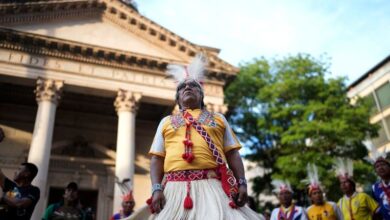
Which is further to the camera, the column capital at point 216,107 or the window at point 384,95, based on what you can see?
the window at point 384,95

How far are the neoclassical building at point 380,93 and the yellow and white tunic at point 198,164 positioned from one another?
25318mm

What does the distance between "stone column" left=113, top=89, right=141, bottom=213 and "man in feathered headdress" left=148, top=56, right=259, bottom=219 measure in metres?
12.5

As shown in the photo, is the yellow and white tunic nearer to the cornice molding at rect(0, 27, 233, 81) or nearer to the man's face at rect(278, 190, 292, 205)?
the man's face at rect(278, 190, 292, 205)

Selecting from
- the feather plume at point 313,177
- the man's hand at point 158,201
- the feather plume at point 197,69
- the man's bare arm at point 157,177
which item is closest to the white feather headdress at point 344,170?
the feather plume at point 313,177

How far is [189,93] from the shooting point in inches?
142

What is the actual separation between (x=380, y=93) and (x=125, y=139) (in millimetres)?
20898

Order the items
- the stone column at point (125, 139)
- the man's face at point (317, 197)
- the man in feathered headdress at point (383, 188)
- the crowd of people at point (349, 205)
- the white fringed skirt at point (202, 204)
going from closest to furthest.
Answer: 1. the white fringed skirt at point (202, 204)
2. the man in feathered headdress at point (383, 188)
3. the crowd of people at point (349, 205)
4. the man's face at point (317, 197)
5. the stone column at point (125, 139)

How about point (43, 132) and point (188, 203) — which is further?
point (43, 132)

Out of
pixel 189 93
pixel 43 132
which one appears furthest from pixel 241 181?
pixel 43 132

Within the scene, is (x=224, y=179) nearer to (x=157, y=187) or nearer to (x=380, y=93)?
(x=157, y=187)

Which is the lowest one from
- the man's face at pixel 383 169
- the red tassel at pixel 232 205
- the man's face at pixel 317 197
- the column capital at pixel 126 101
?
the red tassel at pixel 232 205

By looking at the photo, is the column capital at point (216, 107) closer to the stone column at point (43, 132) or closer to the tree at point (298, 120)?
the tree at point (298, 120)

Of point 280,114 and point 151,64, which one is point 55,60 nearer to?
point 151,64

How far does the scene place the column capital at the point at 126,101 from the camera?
56.3 ft
